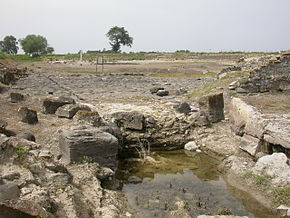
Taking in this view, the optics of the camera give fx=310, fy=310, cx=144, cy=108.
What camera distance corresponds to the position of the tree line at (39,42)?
57.9 meters

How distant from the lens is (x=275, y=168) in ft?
20.2

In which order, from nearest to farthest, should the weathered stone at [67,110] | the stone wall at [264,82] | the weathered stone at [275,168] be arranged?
the weathered stone at [275,168]
the weathered stone at [67,110]
the stone wall at [264,82]

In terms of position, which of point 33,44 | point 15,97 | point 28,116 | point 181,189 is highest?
point 33,44

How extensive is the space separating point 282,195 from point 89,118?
4.76 metres

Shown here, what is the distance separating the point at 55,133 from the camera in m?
7.65

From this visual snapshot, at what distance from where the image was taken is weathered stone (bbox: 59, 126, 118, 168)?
6168 mm

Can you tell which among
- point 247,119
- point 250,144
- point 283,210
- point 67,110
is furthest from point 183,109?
point 283,210

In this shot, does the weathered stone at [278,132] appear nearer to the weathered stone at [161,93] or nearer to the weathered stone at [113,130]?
the weathered stone at [113,130]

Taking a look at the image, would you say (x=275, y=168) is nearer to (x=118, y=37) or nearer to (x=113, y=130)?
(x=113, y=130)

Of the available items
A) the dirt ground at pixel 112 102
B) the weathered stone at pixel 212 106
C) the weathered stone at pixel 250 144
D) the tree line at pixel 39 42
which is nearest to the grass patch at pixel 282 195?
the weathered stone at pixel 250 144

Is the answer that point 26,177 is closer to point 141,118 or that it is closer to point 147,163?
point 147,163

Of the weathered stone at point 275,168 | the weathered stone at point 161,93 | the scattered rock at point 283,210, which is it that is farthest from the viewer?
the weathered stone at point 161,93

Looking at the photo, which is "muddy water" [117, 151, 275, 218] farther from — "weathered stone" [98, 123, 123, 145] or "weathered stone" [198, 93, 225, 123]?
"weathered stone" [198, 93, 225, 123]

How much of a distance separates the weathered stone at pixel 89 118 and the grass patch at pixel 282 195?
4.32 m
